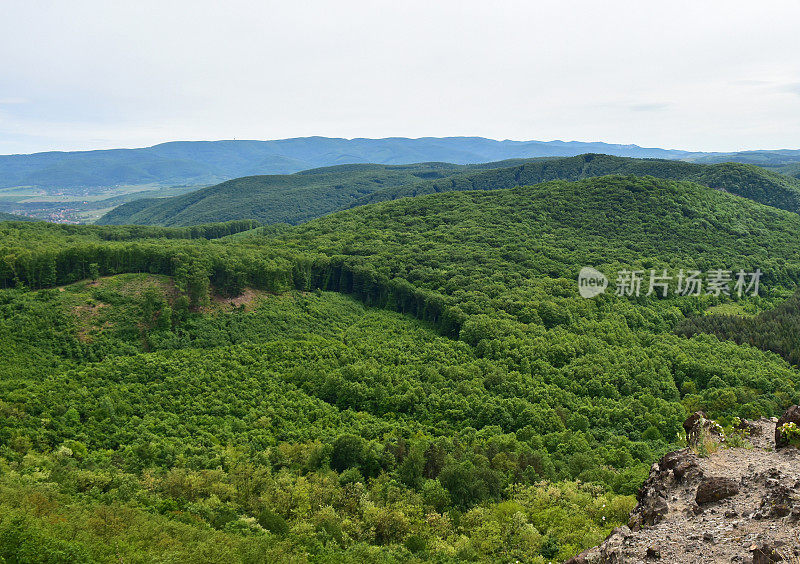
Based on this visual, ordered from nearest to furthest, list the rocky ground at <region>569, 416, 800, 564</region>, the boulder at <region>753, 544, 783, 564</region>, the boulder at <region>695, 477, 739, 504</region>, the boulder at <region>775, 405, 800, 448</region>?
the boulder at <region>753, 544, 783, 564</region> < the rocky ground at <region>569, 416, 800, 564</region> < the boulder at <region>695, 477, 739, 504</region> < the boulder at <region>775, 405, 800, 448</region>

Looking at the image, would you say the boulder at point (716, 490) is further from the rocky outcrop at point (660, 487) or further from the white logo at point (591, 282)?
the white logo at point (591, 282)

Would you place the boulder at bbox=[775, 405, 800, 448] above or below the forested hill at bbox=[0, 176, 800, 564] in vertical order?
above

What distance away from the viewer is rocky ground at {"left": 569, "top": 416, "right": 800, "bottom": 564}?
19.7m

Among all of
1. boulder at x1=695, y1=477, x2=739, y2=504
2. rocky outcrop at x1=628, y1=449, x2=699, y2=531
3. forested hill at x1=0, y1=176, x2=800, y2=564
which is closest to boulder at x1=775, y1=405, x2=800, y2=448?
rocky outcrop at x1=628, y1=449, x2=699, y2=531

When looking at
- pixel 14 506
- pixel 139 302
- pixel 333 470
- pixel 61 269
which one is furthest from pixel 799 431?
pixel 61 269

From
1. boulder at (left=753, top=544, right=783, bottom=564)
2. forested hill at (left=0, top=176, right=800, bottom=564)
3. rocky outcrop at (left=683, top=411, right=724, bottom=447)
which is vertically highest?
boulder at (left=753, top=544, right=783, bottom=564)

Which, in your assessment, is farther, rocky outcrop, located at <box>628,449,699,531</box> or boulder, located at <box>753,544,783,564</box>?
rocky outcrop, located at <box>628,449,699,531</box>

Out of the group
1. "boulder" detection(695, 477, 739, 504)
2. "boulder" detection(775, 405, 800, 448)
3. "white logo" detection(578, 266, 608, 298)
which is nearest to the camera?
"boulder" detection(695, 477, 739, 504)

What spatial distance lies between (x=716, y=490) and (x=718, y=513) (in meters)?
1.28

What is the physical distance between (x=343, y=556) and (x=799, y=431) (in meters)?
27.0

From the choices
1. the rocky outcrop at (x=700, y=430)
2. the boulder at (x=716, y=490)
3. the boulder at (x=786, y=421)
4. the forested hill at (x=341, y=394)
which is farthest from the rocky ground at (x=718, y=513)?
the forested hill at (x=341, y=394)

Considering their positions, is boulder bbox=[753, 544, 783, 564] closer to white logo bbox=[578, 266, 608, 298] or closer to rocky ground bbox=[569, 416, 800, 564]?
rocky ground bbox=[569, 416, 800, 564]

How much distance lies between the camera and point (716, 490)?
23.8 meters

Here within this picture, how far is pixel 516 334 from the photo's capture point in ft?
245
